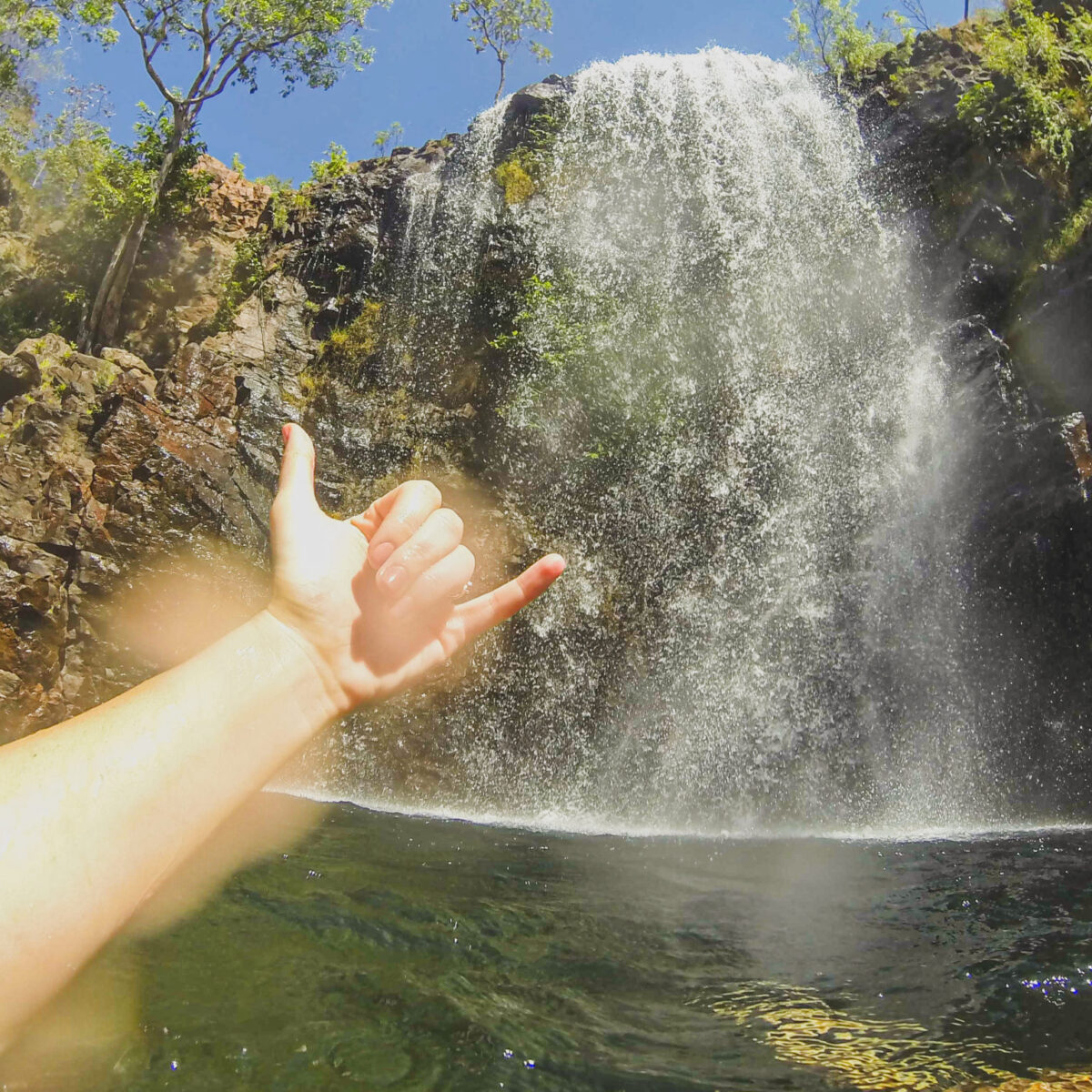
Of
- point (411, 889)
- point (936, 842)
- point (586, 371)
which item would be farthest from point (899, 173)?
point (411, 889)

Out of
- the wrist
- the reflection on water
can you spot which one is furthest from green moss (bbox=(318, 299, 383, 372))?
the wrist

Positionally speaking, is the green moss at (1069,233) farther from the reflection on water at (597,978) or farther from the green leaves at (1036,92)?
the reflection on water at (597,978)

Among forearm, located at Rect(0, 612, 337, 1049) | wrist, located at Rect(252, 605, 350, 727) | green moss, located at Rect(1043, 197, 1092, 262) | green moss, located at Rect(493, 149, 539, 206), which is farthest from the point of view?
green moss, located at Rect(493, 149, 539, 206)

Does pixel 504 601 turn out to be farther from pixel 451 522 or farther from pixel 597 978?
pixel 597 978

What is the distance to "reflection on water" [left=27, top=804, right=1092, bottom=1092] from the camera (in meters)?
2.51

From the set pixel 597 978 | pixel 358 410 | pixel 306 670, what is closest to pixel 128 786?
pixel 306 670

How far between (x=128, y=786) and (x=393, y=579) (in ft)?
2.30

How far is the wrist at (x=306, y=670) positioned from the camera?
6.11 ft

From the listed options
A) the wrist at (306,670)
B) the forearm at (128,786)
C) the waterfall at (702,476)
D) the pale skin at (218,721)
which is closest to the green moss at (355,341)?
the waterfall at (702,476)

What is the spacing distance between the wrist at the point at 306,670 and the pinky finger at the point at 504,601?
0.40 metres

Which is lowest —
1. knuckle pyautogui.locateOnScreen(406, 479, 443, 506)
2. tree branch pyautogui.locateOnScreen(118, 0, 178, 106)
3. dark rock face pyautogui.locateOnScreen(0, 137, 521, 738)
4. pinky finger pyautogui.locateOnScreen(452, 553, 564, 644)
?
pinky finger pyautogui.locateOnScreen(452, 553, 564, 644)

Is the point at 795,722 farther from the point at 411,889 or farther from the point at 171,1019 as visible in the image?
Result: the point at 171,1019

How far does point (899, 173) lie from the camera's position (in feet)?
45.3

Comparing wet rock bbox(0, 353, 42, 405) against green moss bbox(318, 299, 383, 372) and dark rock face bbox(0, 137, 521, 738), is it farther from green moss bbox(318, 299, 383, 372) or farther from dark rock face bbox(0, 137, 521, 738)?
green moss bbox(318, 299, 383, 372)
